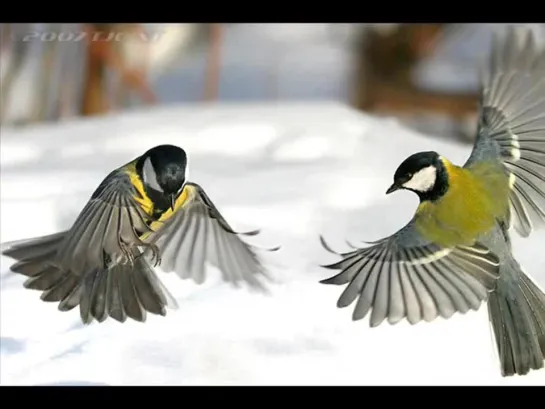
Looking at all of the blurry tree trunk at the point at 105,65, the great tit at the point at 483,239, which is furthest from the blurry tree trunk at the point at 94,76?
the great tit at the point at 483,239

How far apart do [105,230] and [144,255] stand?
0.06 meters

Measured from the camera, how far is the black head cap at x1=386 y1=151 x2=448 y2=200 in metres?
1.00

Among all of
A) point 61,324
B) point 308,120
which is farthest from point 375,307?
point 61,324

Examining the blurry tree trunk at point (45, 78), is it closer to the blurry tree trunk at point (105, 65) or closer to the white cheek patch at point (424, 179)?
the blurry tree trunk at point (105, 65)

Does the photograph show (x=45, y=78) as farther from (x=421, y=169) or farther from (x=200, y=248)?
(x=421, y=169)

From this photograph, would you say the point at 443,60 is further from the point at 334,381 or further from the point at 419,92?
the point at 334,381

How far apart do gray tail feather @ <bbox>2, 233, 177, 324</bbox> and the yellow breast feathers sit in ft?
1.26

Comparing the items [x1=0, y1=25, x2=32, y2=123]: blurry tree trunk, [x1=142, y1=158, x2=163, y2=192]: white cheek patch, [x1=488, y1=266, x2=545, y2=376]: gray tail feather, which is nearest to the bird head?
[x1=142, y1=158, x2=163, y2=192]: white cheek patch

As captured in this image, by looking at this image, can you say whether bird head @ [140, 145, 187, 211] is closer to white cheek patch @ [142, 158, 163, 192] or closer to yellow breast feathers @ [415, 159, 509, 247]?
white cheek patch @ [142, 158, 163, 192]

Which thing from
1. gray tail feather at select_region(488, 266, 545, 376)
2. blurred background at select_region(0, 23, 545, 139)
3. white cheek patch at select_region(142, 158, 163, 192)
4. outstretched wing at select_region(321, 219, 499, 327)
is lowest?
gray tail feather at select_region(488, 266, 545, 376)

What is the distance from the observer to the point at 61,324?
3.33 ft

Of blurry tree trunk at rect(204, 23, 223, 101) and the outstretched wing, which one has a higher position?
blurry tree trunk at rect(204, 23, 223, 101)

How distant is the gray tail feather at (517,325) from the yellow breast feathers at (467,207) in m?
0.09

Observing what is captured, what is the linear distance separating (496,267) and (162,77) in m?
0.55
